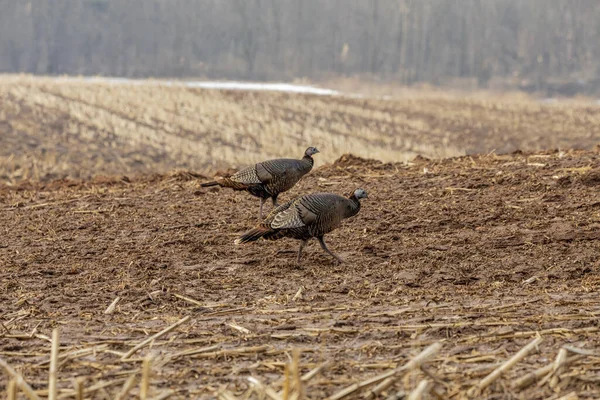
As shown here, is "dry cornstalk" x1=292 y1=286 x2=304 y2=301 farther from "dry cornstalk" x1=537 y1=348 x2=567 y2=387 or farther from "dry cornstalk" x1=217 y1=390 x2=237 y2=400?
"dry cornstalk" x1=537 y1=348 x2=567 y2=387

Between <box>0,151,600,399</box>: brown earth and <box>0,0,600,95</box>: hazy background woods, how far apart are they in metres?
53.5

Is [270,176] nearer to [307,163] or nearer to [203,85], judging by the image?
[307,163]

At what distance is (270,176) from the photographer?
35.9 ft

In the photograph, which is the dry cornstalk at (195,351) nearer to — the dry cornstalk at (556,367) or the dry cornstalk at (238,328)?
the dry cornstalk at (238,328)

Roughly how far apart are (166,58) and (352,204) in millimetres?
63203

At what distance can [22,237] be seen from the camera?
11.5 metres

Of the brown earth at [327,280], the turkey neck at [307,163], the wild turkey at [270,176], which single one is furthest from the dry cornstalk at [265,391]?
the turkey neck at [307,163]

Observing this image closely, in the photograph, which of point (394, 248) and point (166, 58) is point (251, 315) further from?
point (166, 58)

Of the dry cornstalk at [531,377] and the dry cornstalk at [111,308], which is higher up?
the dry cornstalk at [531,377]

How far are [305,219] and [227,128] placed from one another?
2133cm

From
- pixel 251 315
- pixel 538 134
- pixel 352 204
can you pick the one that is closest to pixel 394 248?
pixel 352 204

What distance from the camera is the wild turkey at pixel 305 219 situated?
920 cm

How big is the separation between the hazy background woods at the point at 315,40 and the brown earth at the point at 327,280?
5346cm

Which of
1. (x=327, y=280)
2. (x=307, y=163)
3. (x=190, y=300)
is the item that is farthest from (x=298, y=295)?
(x=307, y=163)
